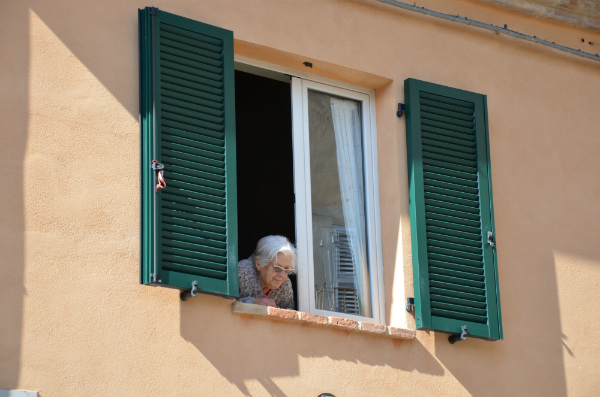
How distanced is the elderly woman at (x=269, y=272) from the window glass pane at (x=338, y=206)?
0.25 m

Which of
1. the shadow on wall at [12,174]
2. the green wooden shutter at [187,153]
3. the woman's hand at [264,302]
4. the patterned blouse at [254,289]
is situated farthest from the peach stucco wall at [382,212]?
the patterned blouse at [254,289]

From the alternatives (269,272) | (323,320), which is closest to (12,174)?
(269,272)

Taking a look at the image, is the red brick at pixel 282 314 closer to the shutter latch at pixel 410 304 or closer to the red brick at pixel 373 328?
the red brick at pixel 373 328

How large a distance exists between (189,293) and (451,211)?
2.01 metres

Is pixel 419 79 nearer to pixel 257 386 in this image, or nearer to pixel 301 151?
pixel 301 151

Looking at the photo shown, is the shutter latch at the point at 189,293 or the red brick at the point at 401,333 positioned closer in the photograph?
the shutter latch at the point at 189,293

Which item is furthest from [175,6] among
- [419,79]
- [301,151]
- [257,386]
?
[257,386]

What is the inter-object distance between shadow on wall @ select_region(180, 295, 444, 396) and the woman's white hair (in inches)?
22.3

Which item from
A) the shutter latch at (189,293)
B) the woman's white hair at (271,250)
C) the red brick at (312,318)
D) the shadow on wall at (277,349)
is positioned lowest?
the shadow on wall at (277,349)

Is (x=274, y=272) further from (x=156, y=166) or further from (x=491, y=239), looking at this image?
(x=491, y=239)

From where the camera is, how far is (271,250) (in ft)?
26.0

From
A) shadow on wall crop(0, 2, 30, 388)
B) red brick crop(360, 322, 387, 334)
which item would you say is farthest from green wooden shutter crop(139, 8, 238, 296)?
red brick crop(360, 322, 387, 334)

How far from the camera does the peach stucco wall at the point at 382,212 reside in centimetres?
682

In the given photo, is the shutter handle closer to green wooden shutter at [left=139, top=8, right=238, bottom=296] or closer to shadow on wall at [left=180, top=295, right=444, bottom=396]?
shadow on wall at [left=180, top=295, right=444, bottom=396]
